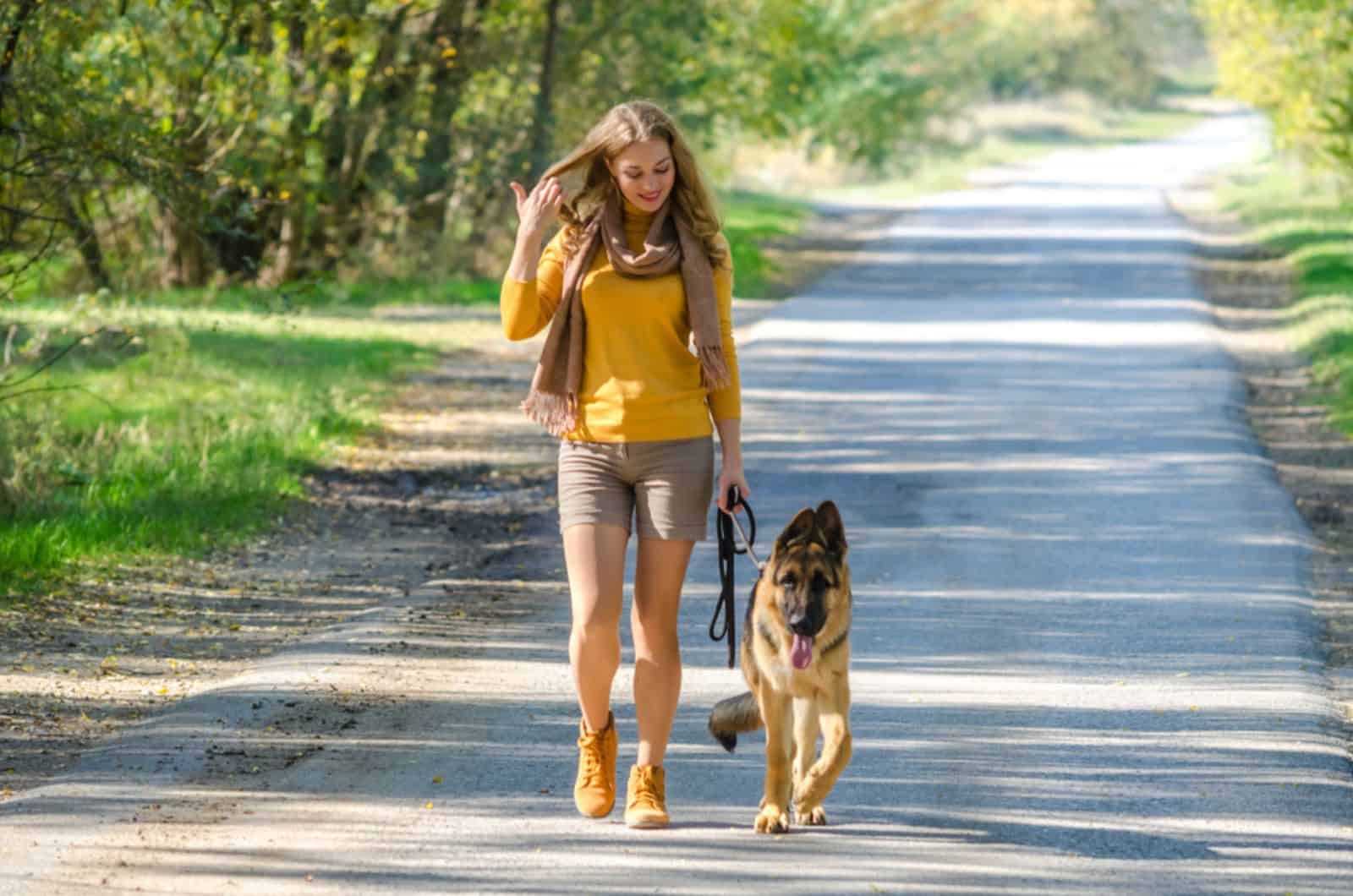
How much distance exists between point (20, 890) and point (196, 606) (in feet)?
14.3

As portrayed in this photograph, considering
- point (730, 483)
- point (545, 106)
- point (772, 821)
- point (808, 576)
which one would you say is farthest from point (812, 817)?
point (545, 106)

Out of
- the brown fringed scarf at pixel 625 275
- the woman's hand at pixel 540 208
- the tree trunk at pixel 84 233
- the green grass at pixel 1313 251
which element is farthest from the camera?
the green grass at pixel 1313 251

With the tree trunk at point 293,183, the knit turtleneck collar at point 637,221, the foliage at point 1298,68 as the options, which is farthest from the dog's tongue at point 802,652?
the foliage at point 1298,68

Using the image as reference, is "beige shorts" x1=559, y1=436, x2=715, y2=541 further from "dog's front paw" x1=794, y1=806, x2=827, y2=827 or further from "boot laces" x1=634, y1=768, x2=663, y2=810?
"dog's front paw" x1=794, y1=806, x2=827, y2=827

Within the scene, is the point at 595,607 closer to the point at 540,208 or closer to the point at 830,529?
the point at 830,529

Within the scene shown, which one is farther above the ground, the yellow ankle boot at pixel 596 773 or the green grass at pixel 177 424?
the yellow ankle boot at pixel 596 773

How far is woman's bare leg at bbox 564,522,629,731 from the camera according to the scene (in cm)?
614

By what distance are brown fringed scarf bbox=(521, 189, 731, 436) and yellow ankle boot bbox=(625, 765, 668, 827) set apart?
1.04 m

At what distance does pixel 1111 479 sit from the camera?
13164 millimetres

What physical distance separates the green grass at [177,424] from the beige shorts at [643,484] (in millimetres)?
4534

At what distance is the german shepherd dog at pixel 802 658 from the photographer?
19.2 ft

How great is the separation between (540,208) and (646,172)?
0.33 meters

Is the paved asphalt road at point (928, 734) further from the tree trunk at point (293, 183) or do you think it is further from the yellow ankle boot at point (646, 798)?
the tree trunk at point (293, 183)

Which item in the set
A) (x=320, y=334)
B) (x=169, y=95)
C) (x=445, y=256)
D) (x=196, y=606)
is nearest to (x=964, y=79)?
(x=445, y=256)
